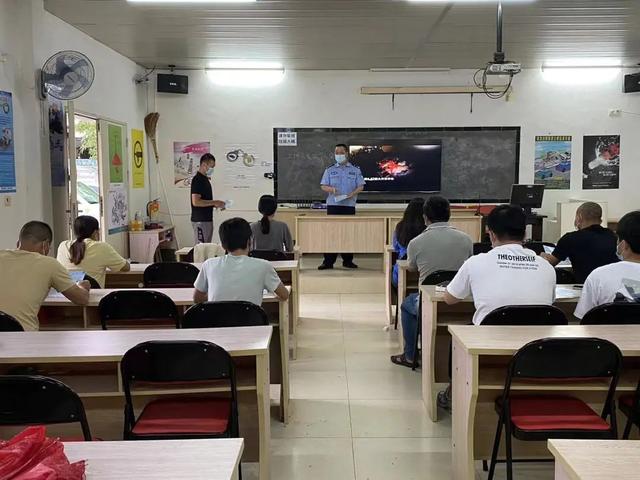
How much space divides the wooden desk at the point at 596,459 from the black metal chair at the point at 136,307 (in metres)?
2.27

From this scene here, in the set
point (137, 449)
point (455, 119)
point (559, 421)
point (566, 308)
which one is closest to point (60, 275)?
point (137, 449)

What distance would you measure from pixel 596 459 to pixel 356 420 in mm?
2099

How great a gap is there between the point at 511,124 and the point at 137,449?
27.3 feet

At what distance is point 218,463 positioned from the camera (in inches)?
58.0

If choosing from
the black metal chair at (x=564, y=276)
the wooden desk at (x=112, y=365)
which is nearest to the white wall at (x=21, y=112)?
the wooden desk at (x=112, y=365)

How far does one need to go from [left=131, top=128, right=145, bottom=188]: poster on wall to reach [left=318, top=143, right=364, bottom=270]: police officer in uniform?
101 inches

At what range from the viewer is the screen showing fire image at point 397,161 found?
8891 mm

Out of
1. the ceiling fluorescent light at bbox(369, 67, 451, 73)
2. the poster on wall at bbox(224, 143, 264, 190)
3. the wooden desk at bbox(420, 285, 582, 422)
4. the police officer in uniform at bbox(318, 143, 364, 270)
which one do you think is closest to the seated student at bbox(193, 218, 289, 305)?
the wooden desk at bbox(420, 285, 582, 422)

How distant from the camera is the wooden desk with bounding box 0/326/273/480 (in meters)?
2.31

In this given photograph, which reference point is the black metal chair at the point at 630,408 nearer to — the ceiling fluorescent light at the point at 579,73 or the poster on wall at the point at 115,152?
the poster on wall at the point at 115,152

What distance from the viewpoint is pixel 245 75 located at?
8.80 metres

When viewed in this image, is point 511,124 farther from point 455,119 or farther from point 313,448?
point 313,448

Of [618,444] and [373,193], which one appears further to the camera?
[373,193]

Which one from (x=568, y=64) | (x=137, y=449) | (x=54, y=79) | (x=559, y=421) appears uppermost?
(x=568, y=64)
